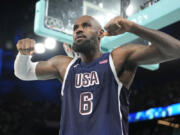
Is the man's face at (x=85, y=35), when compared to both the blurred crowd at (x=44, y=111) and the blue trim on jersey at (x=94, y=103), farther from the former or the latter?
the blurred crowd at (x=44, y=111)

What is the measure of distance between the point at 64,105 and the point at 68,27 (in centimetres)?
178

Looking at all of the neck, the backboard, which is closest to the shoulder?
the neck

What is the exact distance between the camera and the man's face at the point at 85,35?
1963 mm

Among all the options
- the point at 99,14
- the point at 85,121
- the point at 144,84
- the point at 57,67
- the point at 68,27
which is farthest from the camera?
the point at 144,84

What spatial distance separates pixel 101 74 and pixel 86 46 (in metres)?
0.26

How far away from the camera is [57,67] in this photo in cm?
213

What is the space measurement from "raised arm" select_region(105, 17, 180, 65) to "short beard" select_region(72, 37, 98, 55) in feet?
0.78

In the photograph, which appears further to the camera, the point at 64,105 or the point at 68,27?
the point at 68,27

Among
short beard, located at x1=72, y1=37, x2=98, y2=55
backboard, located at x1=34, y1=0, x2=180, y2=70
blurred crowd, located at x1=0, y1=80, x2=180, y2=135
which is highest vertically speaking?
backboard, located at x1=34, y1=0, x2=180, y2=70

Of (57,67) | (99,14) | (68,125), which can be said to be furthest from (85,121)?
(99,14)

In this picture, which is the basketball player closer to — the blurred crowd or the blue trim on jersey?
the blue trim on jersey

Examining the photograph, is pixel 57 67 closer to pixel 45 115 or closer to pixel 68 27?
pixel 68 27

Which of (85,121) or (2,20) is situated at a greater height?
(2,20)

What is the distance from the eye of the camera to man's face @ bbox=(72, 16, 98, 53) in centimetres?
196
